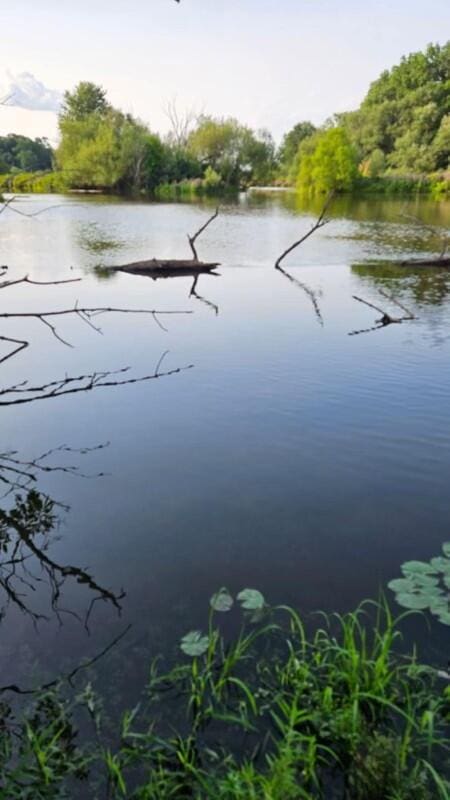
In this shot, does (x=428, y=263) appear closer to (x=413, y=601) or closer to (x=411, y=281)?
(x=411, y=281)

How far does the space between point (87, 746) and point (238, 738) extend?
2.50 ft

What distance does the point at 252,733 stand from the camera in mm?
2736

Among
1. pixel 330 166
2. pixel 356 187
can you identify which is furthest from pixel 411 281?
pixel 356 187

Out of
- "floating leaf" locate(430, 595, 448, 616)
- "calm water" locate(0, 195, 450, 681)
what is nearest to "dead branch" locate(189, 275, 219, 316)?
"calm water" locate(0, 195, 450, 681)

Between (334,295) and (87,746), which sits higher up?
(334,295)

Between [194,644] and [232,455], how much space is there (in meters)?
2.71

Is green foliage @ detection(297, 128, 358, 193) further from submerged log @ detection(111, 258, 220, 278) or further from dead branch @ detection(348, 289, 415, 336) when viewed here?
dead branch @ detection(348, 289, 415, 336)

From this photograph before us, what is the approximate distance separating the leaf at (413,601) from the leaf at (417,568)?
0.20 m

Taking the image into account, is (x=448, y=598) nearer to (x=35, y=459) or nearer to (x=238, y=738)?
(x=238, y=738)

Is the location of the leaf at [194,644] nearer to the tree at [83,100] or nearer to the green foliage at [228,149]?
the green foliage at [228,149]

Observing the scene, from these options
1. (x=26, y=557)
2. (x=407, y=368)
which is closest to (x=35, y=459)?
(x=26, y=557)

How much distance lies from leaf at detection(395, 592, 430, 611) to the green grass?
0.35 metres

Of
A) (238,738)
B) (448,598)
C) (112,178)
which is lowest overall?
(238,738)

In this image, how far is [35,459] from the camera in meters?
5.68
